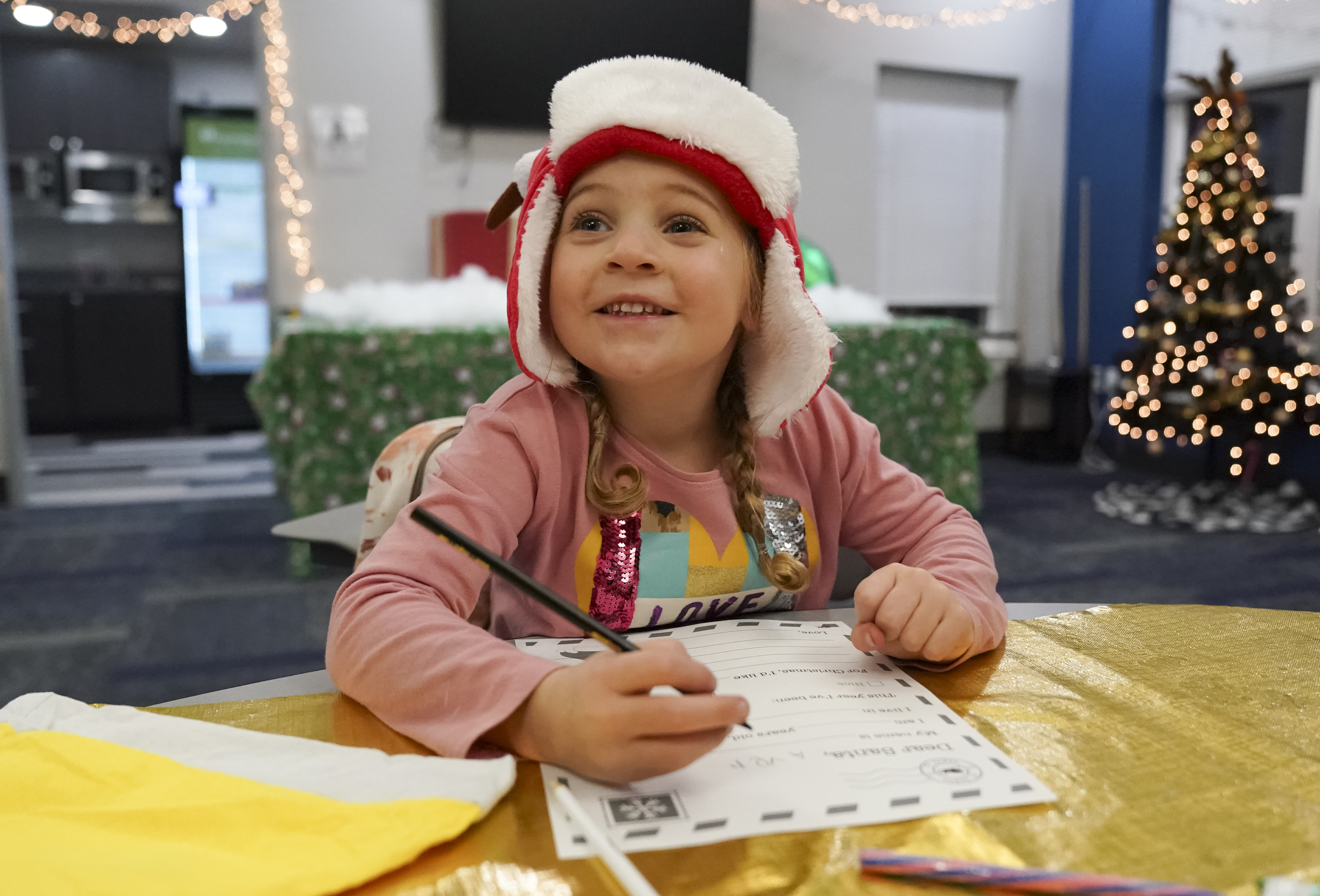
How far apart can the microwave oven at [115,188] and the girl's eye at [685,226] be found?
6954 millimetres

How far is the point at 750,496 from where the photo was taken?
0.82 metres

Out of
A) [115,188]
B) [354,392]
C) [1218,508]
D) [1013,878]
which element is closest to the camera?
[1013,878]

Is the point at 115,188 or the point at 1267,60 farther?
the point at 115,188

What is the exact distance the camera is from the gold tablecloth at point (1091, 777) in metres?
0.39

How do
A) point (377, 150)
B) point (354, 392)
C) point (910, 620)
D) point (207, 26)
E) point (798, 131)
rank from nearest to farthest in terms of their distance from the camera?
point (910, 620) < point (354, 392) < point (377, 150) < point (798, 131) < point (207, 26)

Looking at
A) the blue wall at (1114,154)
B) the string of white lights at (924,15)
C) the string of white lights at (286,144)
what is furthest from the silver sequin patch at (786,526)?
the string of white lights at (924,15)

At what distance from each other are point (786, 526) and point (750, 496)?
51 millimetres

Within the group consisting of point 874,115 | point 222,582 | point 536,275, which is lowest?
point 222,582

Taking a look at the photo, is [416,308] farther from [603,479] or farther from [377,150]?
[603,479]

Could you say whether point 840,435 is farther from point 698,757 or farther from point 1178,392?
point 1178,392

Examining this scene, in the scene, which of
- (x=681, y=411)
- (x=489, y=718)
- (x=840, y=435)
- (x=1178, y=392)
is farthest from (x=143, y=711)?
(x=1178, y=392)

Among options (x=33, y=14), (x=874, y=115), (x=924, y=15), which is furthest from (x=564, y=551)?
(x=33, y=14)

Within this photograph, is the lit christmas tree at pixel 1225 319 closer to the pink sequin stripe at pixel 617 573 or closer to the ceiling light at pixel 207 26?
the pink sequin stripe at pixel 617 573

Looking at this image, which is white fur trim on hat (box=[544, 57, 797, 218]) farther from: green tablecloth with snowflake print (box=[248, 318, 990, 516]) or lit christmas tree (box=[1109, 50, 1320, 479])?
lit christmas tree (box=[1109, 50, 1320, 479])
